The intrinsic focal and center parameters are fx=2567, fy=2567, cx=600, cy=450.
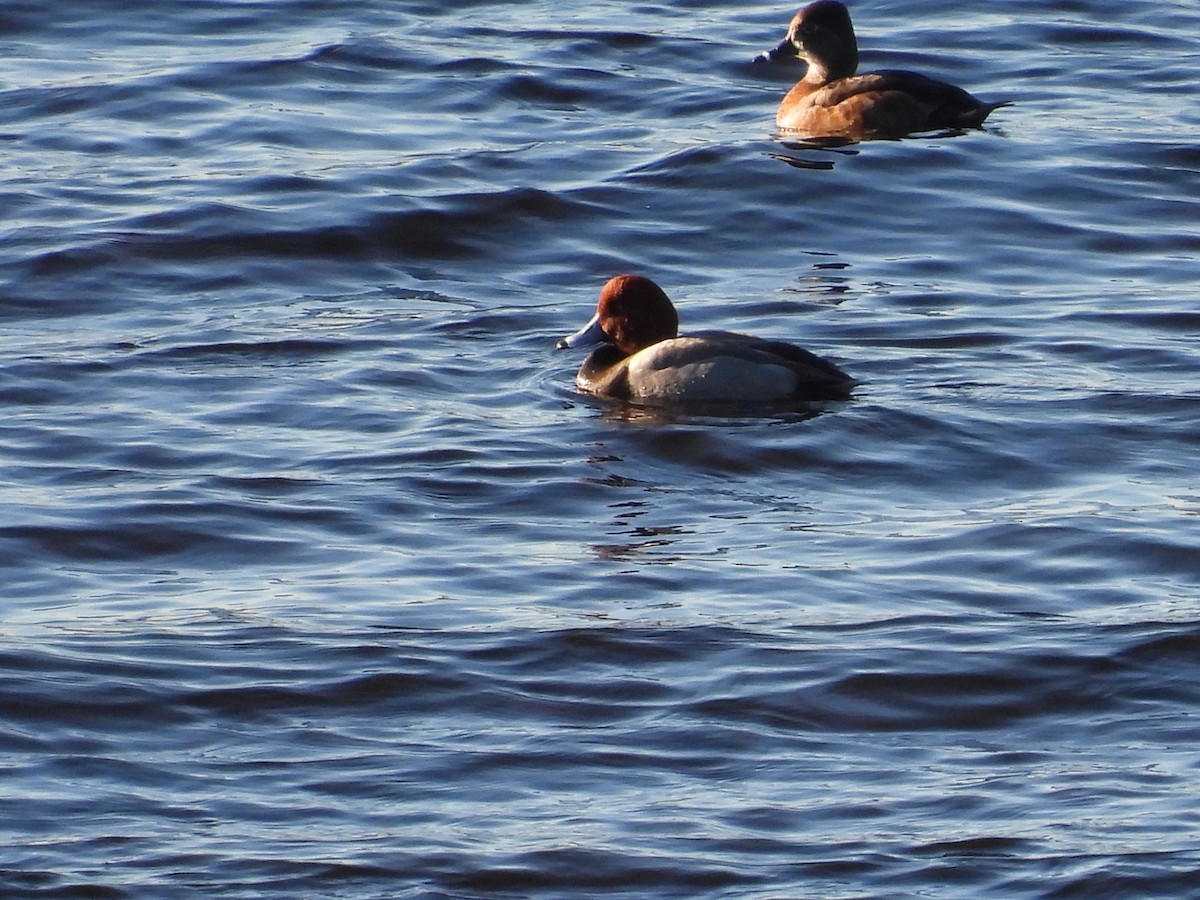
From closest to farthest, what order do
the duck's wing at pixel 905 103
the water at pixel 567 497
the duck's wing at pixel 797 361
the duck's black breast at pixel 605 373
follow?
the water at pixel 567 497 < the duck's wing at pixel 797 361 < the duck's black breast at pixel 605 373 < the duck's wing at pixel 905 103

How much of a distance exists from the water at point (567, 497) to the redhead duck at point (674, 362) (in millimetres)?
198

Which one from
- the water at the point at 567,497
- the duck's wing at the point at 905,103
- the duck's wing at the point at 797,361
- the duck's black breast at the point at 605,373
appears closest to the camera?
the water at the point at 567,497

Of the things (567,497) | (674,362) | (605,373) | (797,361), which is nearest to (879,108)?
(605,373)

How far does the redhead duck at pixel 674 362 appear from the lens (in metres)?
11.0

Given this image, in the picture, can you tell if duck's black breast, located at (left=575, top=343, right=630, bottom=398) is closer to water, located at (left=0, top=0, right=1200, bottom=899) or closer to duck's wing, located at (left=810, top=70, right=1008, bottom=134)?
water, located at (left=0, top=0, right=1200, bottom=899)

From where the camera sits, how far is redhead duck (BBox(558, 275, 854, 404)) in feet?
36.0

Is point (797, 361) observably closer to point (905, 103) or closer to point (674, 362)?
point (674, 362)

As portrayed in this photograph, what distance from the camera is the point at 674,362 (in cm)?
1133

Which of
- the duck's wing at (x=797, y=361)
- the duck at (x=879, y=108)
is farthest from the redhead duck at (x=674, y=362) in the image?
the duck at (x=879, y=108)

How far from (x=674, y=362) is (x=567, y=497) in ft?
5.74

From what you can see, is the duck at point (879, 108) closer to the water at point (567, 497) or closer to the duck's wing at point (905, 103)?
the duck's wing at point (905, 103)

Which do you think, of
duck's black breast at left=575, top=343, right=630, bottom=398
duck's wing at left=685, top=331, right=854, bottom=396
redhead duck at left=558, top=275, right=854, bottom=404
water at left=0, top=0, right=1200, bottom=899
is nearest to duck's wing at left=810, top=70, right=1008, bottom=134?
water at left=0, top=0, right=1200, bottom=899

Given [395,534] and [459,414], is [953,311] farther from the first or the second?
[395,534]

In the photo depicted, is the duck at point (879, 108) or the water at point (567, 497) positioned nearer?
the water at point (567, 497)
